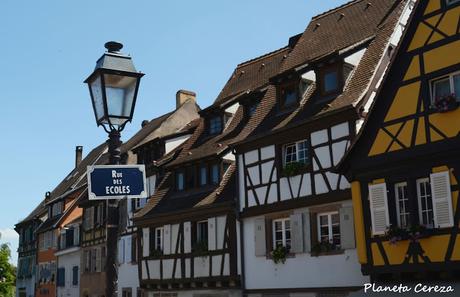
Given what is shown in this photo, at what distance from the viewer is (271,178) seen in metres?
21.2

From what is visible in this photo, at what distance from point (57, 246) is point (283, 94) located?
2776 cm

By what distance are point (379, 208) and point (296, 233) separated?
4.23m

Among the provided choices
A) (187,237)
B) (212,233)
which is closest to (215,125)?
(187,237)

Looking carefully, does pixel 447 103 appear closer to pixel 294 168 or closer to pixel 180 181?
pixel 294 168

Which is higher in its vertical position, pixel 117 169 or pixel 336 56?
pixel 336 56

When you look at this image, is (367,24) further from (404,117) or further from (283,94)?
(404,117)

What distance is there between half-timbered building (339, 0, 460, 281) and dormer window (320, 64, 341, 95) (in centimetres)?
369

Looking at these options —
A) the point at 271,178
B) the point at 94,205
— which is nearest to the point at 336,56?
the point at 271,178

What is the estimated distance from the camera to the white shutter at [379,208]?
53.4 ft

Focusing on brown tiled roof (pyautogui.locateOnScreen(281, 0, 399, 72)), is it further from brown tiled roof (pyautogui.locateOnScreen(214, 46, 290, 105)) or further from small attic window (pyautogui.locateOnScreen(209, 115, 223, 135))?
small attic window (pyautogui.locateOnScreen(209, 115, 223, 135))

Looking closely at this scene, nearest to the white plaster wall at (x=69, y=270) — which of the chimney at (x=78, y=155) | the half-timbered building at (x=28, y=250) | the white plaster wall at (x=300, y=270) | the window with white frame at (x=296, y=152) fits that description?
the half-timbered building at (x=28, y=250)

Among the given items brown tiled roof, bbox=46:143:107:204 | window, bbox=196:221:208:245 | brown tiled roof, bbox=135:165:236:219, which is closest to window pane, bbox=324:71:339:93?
brown tiled roof, bbox=135:165:236:219

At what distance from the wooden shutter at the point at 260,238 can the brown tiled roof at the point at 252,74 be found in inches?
249

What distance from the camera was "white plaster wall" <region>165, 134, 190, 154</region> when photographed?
1194 inches
